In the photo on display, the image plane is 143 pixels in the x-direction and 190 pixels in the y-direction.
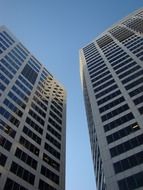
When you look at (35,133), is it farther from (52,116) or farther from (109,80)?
(109,80)

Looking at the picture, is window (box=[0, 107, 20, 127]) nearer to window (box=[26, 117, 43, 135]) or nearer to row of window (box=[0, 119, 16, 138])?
row of window (box=[0, 119, 16, 138])

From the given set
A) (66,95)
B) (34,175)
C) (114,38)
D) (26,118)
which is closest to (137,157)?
(34,175)

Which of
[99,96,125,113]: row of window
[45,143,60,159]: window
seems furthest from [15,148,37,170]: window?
[99,96,125,113]: row of window

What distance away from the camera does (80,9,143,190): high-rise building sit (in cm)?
4361

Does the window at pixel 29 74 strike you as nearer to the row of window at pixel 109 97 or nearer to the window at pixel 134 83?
the row of window at pixel 109 97

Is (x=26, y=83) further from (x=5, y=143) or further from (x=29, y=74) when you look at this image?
(x=5, y=143)

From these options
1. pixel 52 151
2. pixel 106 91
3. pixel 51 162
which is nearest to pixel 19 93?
pixel 52 151

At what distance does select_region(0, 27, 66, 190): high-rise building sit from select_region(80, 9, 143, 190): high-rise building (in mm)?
9522

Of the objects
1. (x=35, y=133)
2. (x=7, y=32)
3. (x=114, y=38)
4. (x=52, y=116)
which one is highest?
(x=7, y=32)

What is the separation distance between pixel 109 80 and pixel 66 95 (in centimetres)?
2195

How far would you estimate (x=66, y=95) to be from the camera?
292ft

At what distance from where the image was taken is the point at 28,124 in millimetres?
57812

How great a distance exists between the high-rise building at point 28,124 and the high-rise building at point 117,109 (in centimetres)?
952

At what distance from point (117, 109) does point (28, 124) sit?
18695mm
